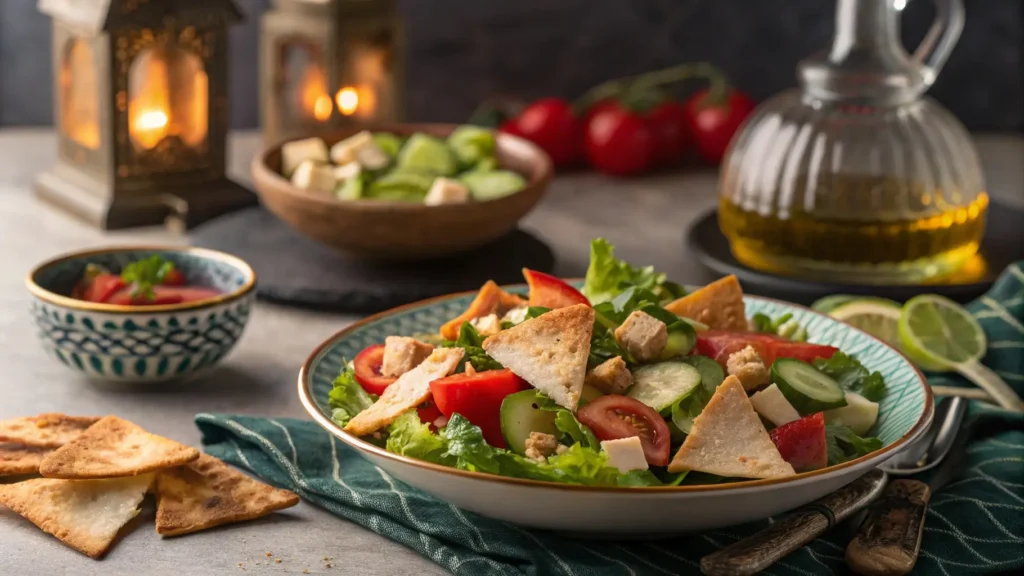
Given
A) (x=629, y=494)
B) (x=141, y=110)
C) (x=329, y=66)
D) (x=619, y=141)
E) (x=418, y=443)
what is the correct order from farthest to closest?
1. (x=619, y=141)
2. (x=329, y=66)
3. (x=141, y=110)
4. (x=418, y=443)
5. (x=629, y=494)

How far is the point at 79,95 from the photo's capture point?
2.48 meters

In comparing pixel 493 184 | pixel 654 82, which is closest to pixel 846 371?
pixel 493 184

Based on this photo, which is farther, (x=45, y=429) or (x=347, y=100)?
(x=347, y=100)

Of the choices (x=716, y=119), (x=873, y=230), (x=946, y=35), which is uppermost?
(x=946, y=35)

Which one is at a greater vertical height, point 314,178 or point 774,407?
point 774,407

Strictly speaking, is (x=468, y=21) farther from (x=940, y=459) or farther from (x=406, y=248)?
(x=940, y=459)

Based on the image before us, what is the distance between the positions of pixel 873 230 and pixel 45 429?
4.02ft

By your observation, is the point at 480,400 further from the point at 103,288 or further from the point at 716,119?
the point at 716,119

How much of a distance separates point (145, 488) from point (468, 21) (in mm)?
2092

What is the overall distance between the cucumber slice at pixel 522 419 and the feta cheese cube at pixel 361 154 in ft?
3.60

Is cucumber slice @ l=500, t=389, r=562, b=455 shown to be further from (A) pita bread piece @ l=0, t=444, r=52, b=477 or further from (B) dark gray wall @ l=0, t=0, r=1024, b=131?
(B) dark gray wall @ l=0, t=0, r=1024, b=131

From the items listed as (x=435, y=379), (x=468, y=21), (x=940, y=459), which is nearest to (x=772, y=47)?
(x=468, y=21)

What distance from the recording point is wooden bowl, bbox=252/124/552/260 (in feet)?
6.63

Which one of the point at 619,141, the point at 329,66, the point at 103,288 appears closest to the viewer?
the point at 103,288
